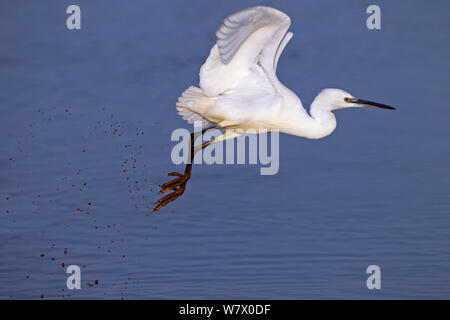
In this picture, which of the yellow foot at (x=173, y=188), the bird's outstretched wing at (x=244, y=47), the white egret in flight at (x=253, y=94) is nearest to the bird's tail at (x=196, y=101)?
the white egret in flight at (x=253, y=94)

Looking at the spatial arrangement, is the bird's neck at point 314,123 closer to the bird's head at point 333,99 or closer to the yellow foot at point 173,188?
the bird's head at point 333,99

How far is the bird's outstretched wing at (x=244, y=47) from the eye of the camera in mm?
6809

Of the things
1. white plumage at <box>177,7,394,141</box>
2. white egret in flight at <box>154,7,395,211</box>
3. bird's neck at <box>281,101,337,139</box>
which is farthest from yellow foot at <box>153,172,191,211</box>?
bird's neck at <box>281,101,337,139</box>

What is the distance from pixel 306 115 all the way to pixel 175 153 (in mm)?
1618

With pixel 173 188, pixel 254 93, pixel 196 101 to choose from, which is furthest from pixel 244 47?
pixel 173 188

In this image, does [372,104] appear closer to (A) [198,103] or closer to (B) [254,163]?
(A) [198,103]

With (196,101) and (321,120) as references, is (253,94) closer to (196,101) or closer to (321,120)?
(196,101)

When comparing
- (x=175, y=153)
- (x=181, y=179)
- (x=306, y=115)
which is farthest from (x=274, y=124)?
(x=175, y=153)

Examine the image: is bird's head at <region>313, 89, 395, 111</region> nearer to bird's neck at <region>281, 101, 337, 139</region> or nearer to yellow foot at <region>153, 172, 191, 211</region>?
bird's neck at <region>281, 101, 337, 139</region>

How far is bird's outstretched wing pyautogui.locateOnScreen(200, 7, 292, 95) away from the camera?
6809 millimetres

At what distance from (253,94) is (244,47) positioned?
38 cm

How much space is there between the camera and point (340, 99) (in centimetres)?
777

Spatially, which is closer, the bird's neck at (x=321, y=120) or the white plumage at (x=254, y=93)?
the white plumage at (x=254, y=93)

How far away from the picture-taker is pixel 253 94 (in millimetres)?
7418
